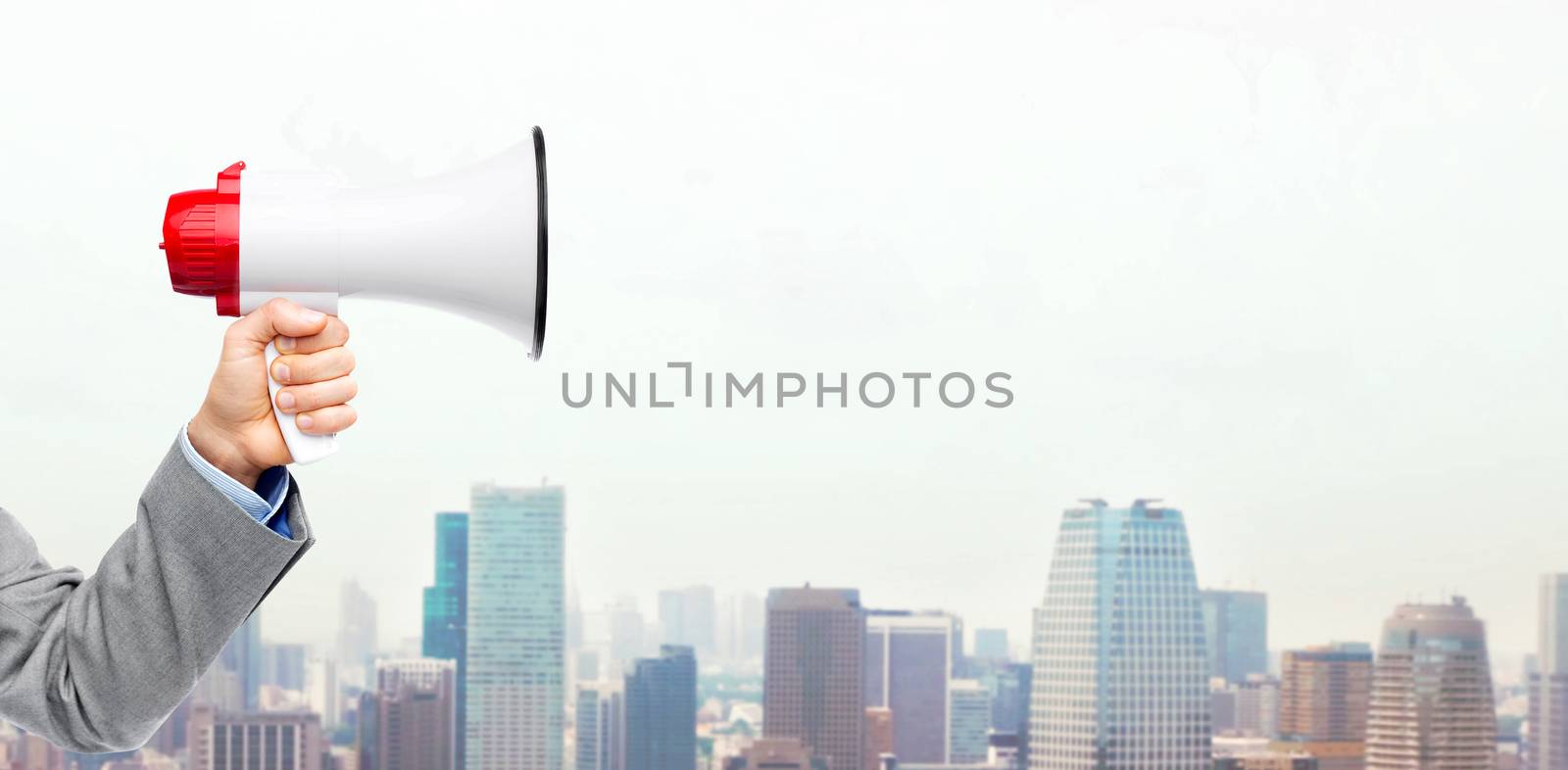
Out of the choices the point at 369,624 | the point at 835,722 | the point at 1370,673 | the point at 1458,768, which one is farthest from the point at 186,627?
the point at 1458,768

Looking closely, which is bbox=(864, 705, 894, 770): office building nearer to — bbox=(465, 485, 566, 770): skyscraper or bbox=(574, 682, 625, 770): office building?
bbox=(574, 682, 625, 770): office building

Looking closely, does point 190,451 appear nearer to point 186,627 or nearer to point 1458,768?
point 186,627

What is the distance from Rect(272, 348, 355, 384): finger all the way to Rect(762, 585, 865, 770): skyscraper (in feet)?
32.6

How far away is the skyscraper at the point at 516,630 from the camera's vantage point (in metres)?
10.2

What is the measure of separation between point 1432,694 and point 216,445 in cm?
1291

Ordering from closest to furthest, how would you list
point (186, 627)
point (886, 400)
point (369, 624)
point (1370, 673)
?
point (186, 627)
point (886, 400)
point (369, 624)
point (1370, 673)

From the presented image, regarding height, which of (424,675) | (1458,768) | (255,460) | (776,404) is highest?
(776,404)

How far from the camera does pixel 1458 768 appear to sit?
40.1 ft

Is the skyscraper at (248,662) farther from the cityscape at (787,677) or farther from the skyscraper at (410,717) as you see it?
the skyscraper at (410,717)

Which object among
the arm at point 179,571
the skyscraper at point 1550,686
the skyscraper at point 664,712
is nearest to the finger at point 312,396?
the arm at point 179,571

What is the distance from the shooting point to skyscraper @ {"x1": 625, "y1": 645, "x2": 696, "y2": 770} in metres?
9.86

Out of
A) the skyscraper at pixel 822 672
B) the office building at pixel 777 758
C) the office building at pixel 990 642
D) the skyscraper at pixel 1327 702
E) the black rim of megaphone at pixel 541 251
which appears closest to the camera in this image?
the black rim of megaphone at pixel 541 251

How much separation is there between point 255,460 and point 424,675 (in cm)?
1044

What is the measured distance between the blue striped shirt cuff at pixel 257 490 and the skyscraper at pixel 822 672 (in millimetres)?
9917
